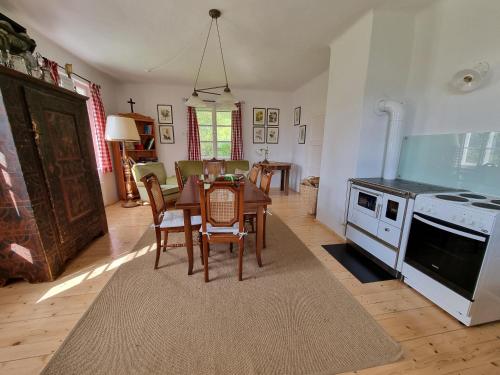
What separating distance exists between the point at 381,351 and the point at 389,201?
1.22m

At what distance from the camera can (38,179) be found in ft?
5.51

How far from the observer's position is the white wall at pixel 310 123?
4008mm

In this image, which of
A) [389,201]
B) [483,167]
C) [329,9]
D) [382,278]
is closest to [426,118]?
[483,167]

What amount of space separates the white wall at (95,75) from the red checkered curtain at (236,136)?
2.68 metres

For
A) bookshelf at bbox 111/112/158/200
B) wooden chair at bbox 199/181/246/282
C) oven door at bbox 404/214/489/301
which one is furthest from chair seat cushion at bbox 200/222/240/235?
bookshelf at bbox 111/112/158/200

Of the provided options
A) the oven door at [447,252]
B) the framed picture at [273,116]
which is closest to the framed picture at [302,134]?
the framed picture at [273,116]

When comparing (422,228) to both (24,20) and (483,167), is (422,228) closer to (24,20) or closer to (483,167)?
(483,167)

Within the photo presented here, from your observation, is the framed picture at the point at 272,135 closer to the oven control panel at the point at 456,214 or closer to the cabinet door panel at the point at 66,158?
the cabinet door panel at the point at 66,158

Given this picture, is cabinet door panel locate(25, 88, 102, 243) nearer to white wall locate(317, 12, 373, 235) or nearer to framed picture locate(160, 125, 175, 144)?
framed picture locate(160, 125, 175, 144)

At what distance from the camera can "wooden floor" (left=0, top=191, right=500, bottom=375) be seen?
1.14m

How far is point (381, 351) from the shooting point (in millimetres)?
1211

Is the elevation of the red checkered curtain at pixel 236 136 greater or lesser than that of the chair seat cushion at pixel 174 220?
greater

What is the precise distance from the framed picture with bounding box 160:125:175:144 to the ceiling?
1.33 m

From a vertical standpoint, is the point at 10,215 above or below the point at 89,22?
A: below
